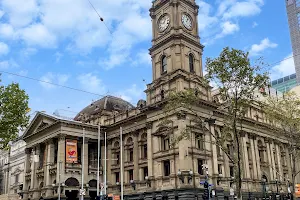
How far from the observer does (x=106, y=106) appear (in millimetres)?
68938

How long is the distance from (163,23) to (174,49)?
19.7 feet

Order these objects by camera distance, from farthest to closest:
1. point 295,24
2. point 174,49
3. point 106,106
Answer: point 295,24, point 106,106, point 174,49

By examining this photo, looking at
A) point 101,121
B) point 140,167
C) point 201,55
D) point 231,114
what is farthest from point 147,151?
point 231,114

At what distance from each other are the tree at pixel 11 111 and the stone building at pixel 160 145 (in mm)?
21629

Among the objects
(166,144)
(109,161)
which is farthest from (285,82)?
(166,144)

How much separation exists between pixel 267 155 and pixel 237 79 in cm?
3511

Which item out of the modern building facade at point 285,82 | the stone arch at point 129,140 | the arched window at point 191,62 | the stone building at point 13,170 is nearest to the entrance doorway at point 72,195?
the stone arch at point 129,140

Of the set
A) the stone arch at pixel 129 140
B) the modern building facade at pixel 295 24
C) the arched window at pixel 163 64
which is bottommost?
the stone arch at pixel 129 140

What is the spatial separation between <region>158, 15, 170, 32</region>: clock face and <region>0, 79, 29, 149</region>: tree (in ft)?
96.3

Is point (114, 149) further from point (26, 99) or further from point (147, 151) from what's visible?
point (26, 99)

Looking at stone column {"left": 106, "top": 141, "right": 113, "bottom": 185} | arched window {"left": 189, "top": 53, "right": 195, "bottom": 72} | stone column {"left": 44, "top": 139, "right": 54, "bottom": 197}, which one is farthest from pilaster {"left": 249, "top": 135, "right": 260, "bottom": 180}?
stone column {"left": 44, "top": 139, "right": 54, "bottom": 197}

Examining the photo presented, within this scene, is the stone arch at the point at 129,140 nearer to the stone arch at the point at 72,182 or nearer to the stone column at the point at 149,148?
the stone column at the point at 149,148

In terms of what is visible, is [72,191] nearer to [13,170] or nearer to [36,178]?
[36,178]

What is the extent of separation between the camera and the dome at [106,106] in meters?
68.8
